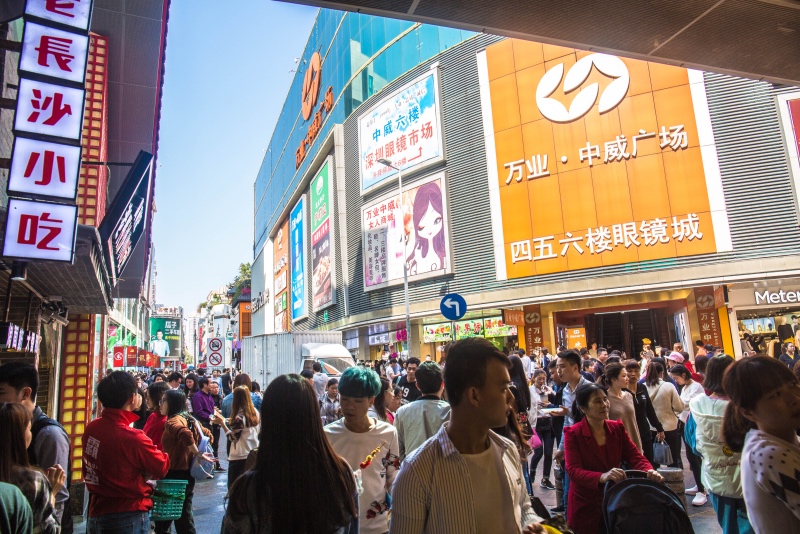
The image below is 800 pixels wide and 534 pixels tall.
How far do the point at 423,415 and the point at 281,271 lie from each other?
48.4 m

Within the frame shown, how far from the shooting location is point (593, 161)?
68.4 ft

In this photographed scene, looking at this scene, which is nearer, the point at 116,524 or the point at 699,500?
the point at 116,524

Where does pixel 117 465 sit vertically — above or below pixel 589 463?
above

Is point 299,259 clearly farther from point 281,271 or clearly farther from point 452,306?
point 452,306

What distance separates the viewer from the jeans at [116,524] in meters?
3.61

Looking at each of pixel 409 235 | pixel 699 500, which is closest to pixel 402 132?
pixel 409 235

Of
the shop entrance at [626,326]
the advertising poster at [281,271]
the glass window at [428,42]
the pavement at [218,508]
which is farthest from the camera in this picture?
the advertising poster at [281,271]

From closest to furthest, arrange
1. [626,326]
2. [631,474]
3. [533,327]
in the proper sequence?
[631,474] → [533,327] → [626,326]

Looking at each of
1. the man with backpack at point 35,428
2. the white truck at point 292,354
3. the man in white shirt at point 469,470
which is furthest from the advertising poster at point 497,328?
the man in white shirt at point 469,470

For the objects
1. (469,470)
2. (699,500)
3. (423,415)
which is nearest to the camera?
(469,470)

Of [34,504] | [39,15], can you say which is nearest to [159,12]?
[39,15]

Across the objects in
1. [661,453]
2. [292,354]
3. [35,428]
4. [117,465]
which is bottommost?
[661,453]

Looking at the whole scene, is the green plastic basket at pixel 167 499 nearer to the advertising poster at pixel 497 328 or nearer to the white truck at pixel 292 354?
the white truck at pixel 292 354

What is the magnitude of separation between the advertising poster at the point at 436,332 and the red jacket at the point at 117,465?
24534mm
